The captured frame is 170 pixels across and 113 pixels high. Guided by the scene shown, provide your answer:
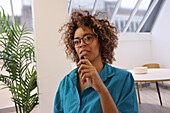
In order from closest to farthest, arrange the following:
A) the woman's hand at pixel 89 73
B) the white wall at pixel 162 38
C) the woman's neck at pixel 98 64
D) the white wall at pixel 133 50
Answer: the woman's hand at pixel 89 73, the woman's neck at pixel 98 64, the white wall at pixel 162 38, the white wall at pixel 133 50

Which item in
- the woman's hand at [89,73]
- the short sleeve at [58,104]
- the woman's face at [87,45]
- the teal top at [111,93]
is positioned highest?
the woman's face at [87,45]

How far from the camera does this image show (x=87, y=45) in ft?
2.73

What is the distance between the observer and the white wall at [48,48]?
1.80 meters

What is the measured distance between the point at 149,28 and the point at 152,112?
3.62 meters

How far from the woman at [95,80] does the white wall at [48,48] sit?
2.80ft

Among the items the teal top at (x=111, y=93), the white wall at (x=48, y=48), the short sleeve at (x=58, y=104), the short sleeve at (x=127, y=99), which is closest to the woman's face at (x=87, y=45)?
the teal top at (x=111, y=93)

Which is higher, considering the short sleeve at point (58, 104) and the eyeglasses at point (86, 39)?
the eyeglasses at point (86, 39)

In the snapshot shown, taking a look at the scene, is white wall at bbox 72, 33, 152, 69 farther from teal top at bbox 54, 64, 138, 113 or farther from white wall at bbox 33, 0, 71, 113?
teal top at bbox 54, 64, 138, 113

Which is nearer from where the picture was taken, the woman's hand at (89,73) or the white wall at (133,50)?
the woman's hand at (89,73)

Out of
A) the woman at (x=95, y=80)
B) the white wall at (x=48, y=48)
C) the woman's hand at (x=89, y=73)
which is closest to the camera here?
the woman's hand at (x=89, y=73)

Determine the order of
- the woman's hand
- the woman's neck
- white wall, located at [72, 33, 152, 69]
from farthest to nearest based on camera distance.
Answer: white wall, located at [72, 33, 152, 69] < the woman's neck < the woman's hand

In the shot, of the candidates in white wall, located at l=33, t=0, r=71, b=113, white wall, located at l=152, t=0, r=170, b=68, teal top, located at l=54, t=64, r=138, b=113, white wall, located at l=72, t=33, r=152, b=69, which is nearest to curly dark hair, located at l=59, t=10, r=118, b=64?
teal top, located at l=54, t=64, r=138, b=113

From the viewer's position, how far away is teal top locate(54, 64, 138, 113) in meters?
0.80

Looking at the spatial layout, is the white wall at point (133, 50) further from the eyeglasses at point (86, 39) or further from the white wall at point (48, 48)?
the eyeglasses at point (86, 39)
